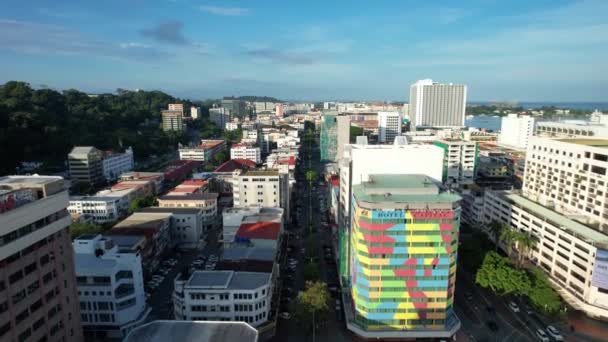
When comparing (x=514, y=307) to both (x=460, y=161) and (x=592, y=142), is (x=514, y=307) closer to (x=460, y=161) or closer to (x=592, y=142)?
(x=592, y=142)

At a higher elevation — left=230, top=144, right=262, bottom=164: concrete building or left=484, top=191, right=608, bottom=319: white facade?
left=230, top=144, right=262, bottom=164: concrete building

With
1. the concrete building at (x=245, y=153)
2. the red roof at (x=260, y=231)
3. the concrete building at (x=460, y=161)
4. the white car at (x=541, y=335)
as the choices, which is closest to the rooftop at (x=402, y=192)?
the red roof at (x=260, y=231)

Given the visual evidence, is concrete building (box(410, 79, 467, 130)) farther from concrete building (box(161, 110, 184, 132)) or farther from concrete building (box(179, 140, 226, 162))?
concrete building (box(161, 110, 184, 132))

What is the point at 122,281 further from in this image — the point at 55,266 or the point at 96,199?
the point at 96,199

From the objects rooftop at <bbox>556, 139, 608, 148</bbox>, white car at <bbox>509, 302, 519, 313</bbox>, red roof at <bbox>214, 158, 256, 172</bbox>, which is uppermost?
rooftop at <bbox>556, 139, 608, 148</bbox>

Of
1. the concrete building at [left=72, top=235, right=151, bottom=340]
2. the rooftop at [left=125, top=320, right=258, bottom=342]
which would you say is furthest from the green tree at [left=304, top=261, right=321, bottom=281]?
the concrete building at [left=72, top=235, right=151, bottom=340]
